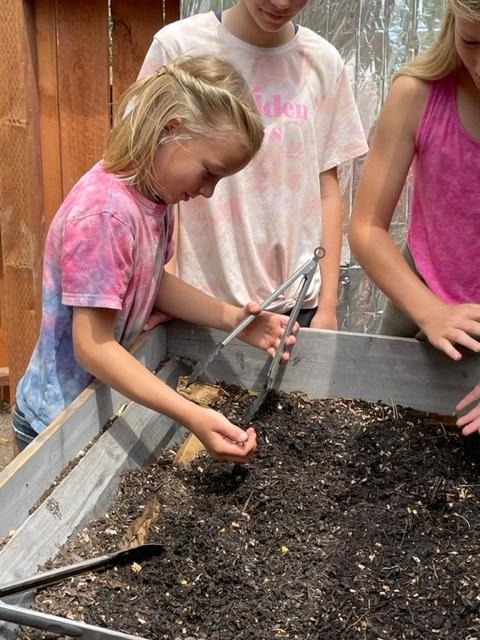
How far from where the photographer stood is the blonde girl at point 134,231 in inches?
50.8

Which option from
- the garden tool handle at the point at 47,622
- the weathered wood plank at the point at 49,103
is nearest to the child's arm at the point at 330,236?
the garden tool handle at the point at 47,622

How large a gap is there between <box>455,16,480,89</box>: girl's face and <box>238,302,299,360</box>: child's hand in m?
0.62

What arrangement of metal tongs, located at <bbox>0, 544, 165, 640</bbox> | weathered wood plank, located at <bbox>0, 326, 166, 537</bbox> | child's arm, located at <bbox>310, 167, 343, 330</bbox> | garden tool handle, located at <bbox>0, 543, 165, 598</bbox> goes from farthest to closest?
child's arm, located at <bbox>310, 167, 343, 330</bbox>, weathered wood plank, located at <bbox>0, 326, 166, 537</bbox>, garden tool handle, located at <bbox>0, 543, 165, 598</bbox>, metal tongs, located at <bbox>0, 544, 165, 640</bbox>

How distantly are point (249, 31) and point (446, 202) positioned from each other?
2.09ft

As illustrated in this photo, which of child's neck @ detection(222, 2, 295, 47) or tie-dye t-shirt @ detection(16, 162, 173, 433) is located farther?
child's neck @ detection(222, 2, 295, 47)

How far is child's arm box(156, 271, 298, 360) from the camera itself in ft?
5.31

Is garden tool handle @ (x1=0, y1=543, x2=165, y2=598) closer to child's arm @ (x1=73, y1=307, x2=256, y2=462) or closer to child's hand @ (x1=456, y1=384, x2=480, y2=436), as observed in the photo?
child's arm @ (x1=73, y1=307, x2=256, y2=462)

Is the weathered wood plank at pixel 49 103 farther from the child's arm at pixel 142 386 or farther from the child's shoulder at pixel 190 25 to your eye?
the child's arm at pixel 142 386

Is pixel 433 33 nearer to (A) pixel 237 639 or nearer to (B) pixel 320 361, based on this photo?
(B) pixel 320 361

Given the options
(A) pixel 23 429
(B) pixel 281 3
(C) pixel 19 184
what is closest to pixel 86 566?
(A) pixel 23 429

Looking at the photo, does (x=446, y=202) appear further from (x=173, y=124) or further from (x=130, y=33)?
(x=130, y=33)

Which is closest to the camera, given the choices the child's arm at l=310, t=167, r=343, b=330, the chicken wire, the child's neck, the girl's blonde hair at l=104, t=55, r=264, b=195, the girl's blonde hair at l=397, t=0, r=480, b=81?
the girl's blonde hair at l=104, t=55, r=264, b=195

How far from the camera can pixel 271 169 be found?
1.84 meters

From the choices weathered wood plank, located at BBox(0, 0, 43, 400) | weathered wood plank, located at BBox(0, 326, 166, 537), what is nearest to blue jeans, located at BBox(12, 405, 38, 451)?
weathered wood plank, located at BBox(0, 326, 166, 537)
